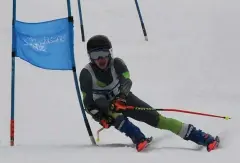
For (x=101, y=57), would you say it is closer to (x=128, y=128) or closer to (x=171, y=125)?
(x=128, y=128)

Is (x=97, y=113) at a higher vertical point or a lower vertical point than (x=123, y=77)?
lower

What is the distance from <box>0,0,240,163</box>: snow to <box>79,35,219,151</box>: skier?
0.24 m

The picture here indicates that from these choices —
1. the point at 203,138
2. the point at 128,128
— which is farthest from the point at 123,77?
the point at 203,138

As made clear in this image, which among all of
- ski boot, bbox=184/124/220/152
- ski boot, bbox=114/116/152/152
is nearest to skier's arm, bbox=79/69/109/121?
ski boot, bbox=114/116/152/152

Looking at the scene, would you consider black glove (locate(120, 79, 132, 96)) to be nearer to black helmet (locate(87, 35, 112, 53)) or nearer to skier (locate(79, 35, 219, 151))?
skier (locate(79, 35, 219, 151))

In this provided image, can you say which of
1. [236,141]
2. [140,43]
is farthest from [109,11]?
[236,141]

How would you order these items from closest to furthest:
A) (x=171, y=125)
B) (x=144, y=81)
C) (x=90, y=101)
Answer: (x=171, y=125) < (x=90, y=101) < (x=144, y=81)

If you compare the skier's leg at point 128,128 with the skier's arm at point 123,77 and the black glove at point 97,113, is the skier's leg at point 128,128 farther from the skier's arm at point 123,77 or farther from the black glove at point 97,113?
the skier's arm at point 123,77

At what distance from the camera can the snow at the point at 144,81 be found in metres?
5.47

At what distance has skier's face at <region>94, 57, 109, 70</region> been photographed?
6.28 meters

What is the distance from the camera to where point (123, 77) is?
632 centimetres

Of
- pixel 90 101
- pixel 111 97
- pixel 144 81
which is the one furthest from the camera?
pixel 144 81

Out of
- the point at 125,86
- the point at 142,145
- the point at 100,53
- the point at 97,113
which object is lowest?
the point at 142,145

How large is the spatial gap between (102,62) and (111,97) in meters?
0.51
